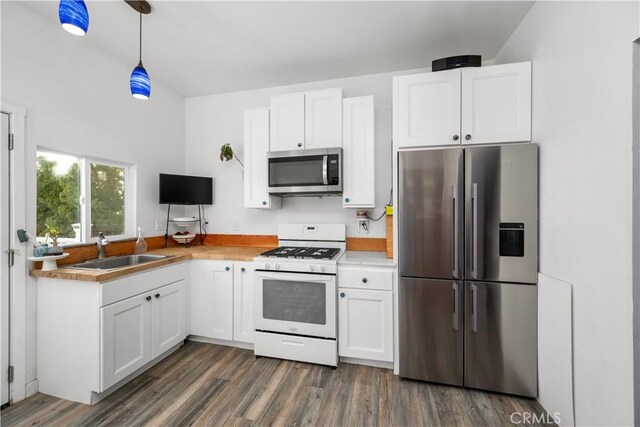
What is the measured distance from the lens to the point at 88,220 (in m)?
2.33

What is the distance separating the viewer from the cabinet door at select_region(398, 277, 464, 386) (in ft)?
6.37

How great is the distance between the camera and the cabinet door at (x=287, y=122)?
103 inches

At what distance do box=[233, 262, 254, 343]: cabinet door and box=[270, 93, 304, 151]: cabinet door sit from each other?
122cm

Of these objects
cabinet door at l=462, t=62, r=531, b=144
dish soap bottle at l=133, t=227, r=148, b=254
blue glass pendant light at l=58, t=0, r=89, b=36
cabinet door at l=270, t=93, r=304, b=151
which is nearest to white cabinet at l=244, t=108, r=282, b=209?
cabinet door at l=270, t=93, r=304, b=151

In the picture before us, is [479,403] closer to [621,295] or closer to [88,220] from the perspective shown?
[621,295]

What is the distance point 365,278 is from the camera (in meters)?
2.19

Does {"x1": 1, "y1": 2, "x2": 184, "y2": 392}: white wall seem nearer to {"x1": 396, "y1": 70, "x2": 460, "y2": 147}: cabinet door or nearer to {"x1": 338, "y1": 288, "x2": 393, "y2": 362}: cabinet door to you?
{"x1": 338, "y1": 288, "x2": 393, "y2": 362}: cabinet door

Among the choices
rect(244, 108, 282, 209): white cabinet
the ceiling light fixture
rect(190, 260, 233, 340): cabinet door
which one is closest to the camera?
the ceiling light fixture

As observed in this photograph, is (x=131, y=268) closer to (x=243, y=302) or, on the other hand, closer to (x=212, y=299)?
(x=212, y=299)

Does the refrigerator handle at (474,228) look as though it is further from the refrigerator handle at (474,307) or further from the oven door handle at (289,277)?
the oven door handle at (289,277)

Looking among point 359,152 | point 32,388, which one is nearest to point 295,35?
point 359,152

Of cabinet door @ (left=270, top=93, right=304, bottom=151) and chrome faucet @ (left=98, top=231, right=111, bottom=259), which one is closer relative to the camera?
chrome faucet @ (left=98, top=231, right=111, bottom=259)

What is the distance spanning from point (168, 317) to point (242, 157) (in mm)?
1862

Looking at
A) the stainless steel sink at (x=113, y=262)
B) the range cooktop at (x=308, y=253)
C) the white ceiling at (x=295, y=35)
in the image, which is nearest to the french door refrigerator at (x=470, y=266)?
the range cooktop at (x=308, y=253)
